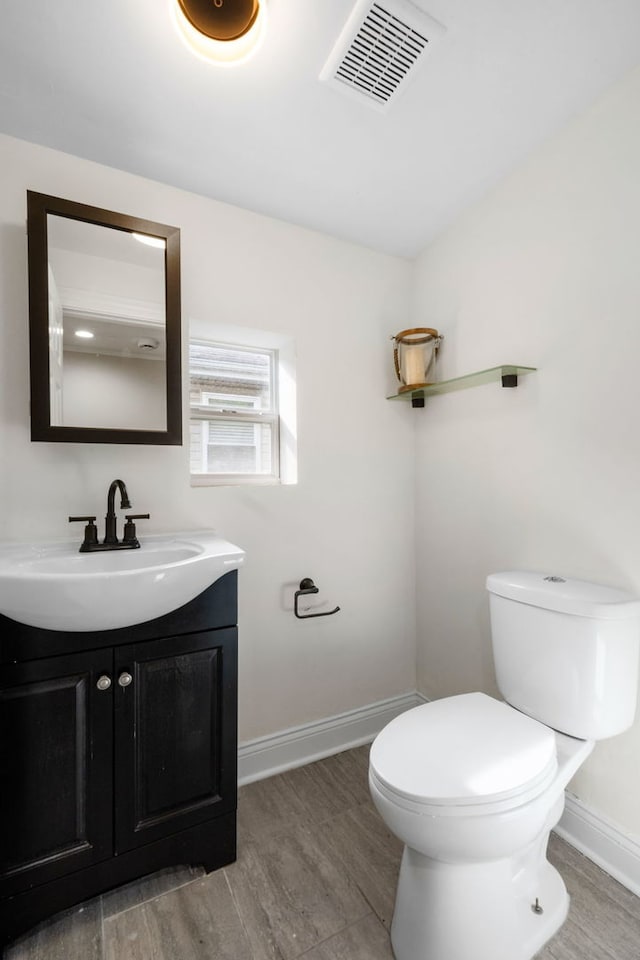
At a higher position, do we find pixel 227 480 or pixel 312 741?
pixel 227 480

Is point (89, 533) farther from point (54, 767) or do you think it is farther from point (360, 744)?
point (360, 744)

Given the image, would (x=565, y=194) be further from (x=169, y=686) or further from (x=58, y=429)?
(x=169, y=686)

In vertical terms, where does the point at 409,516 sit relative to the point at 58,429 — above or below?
below

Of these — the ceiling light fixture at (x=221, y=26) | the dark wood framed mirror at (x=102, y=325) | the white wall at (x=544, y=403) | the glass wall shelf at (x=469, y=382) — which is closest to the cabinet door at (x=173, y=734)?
the dark wood framed mirror at (x=102, y=325)

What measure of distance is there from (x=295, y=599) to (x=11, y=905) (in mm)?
1089

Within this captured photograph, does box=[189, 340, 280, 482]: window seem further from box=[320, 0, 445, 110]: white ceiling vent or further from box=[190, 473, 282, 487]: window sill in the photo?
box=[320, 0, 445, 110]: white ceiling vent

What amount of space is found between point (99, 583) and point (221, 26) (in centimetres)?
132

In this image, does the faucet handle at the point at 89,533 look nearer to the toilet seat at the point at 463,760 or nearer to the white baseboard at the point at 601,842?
the toilet seat at the point at 463,760

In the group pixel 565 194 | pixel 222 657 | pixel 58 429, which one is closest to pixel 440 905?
pixel 222 657

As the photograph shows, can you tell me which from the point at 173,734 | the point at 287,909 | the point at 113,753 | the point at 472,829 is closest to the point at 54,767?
the point at 113,753

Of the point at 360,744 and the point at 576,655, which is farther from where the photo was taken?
the point at 360,744

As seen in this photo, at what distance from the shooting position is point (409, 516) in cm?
211

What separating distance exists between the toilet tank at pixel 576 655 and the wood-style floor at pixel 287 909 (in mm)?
451

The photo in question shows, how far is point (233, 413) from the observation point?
73.9 inches
